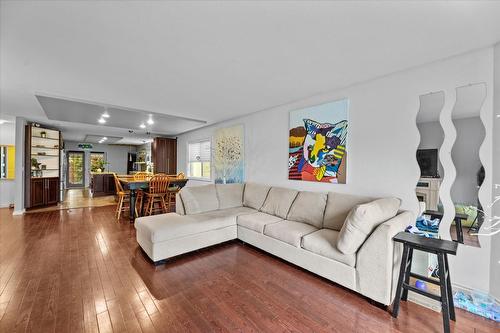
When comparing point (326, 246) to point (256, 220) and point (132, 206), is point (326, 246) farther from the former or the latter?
point (132, 206)

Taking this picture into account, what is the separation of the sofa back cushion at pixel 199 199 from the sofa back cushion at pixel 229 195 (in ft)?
0.35

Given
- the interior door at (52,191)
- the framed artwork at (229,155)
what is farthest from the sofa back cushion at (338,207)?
the interior door at (52,191)

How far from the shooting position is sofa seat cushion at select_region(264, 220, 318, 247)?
259cm

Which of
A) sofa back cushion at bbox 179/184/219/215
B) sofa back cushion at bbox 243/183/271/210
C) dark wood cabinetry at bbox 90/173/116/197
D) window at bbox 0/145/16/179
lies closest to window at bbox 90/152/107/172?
dark wood cabinetry at bbox 90/173/116/197

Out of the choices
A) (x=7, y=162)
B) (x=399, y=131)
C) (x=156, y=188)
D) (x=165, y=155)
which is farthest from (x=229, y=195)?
(x=7, y=162)

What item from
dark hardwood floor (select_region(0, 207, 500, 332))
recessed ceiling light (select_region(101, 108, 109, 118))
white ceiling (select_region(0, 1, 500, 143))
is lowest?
dark hardwood floor (select_region(0, 207, 500, 332))

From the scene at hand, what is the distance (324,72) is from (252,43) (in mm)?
1075

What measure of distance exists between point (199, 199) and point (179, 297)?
1.76 meters

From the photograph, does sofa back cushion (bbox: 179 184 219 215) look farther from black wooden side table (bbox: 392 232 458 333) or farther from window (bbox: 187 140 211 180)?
black wooden side table (bbox: 392 232 458 333)

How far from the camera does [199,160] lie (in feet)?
21.3

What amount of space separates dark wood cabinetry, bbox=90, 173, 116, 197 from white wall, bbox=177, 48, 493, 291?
7.68 m

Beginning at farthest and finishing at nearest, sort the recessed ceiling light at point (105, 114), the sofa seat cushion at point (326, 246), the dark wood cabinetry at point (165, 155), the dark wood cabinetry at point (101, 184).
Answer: the dark wood cabinetry at point (101, 184) → the dark wood cabinetry at point (165, 155) → the recessed ceiling light at point (105, 114) → the sofa seat cushion at point (326, 246)

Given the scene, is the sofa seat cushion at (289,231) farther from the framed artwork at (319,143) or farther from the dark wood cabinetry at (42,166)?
the dark wood cabinetry at (42,166)

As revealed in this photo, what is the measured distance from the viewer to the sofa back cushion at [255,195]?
389cm
